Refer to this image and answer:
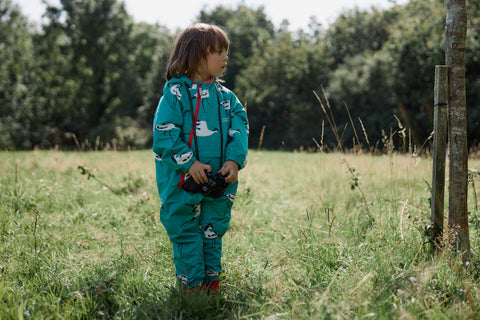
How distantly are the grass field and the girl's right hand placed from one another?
2.19ft

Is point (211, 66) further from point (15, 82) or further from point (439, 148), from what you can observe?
point (15, 82)

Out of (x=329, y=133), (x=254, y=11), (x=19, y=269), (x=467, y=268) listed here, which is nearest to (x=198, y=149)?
(x=19, y=269)

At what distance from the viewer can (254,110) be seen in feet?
90.7

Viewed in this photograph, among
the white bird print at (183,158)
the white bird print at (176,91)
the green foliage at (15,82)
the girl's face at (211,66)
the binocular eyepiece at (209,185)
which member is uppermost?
the green foliage at (15,82)

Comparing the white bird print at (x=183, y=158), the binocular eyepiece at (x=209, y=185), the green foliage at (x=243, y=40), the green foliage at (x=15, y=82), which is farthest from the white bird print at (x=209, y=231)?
the green foliage at (x=243, y=40)

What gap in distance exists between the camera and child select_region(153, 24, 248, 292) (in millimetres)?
2084

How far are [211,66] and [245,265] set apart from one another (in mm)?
1471

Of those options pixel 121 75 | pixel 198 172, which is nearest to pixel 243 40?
pixel 121 75

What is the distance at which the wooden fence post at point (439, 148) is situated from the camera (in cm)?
241

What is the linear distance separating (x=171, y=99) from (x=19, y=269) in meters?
1.60

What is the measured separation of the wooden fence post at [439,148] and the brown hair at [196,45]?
4.76ft

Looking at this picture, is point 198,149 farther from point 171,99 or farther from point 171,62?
point 171,62

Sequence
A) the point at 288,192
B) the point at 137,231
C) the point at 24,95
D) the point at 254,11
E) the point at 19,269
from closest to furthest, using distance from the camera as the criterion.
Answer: the point at 19,269, the point at 137,231, the point at 288,192, the point at 24,95, the point at 254,11

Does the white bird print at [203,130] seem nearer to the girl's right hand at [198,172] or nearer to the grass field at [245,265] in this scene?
the girl's right hand at [198,172]
